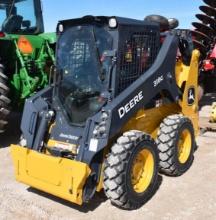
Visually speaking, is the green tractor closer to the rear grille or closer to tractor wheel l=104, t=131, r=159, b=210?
the rear grille

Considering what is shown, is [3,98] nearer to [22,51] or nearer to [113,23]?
[22,51]

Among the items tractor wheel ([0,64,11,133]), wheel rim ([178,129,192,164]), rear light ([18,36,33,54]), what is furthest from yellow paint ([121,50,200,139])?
rear light ([18,36,33,54])

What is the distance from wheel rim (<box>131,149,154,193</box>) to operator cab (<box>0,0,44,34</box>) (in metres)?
3.61

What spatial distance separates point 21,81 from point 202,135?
2.91 m

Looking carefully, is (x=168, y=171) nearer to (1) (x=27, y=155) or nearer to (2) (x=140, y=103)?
(2) (x=140, y=103)

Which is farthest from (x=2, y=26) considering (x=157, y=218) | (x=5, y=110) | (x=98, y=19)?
(x=157, y=218)

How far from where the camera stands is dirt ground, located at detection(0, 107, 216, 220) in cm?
383

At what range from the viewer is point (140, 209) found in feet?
12.9

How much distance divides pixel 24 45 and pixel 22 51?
0.37 feet

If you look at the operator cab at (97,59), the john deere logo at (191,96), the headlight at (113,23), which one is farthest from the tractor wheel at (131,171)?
the john deere logo at (191,96)

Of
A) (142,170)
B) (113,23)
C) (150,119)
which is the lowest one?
(142,170)

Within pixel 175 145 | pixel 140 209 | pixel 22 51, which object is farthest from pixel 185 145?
pixel 22 51

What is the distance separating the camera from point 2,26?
6609mm

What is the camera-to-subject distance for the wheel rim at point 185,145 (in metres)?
4.79
